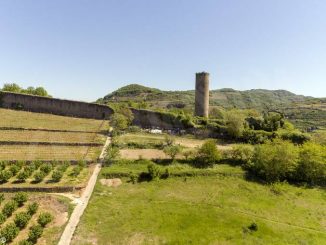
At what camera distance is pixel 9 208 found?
24.9 meters

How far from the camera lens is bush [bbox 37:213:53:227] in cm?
2372

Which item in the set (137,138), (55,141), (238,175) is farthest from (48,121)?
(238,175)

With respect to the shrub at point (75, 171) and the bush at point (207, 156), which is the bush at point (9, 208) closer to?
the shrub at point (75, 171)

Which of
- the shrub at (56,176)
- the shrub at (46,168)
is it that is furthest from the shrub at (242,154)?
the shrub at (46,168)

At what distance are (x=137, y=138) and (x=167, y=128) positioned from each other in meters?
10.6

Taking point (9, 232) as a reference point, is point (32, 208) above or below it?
above

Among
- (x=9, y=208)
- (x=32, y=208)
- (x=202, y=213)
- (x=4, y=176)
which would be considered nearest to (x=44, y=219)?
(x=32, y=208)

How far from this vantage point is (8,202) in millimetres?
26391

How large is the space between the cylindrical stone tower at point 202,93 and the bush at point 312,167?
2435 centimetres

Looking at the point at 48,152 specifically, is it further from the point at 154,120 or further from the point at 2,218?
the point at 154,120

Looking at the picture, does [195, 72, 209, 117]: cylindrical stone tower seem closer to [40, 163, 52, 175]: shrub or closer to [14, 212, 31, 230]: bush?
[40, 163, 52, 175]: shrub

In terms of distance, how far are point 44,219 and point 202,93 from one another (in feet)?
144

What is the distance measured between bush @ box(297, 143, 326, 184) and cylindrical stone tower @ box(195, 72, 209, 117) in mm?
24354

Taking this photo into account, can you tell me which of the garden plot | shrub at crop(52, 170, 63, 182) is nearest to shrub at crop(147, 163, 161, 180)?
shrub at crop(52, 170, 63, 182)
